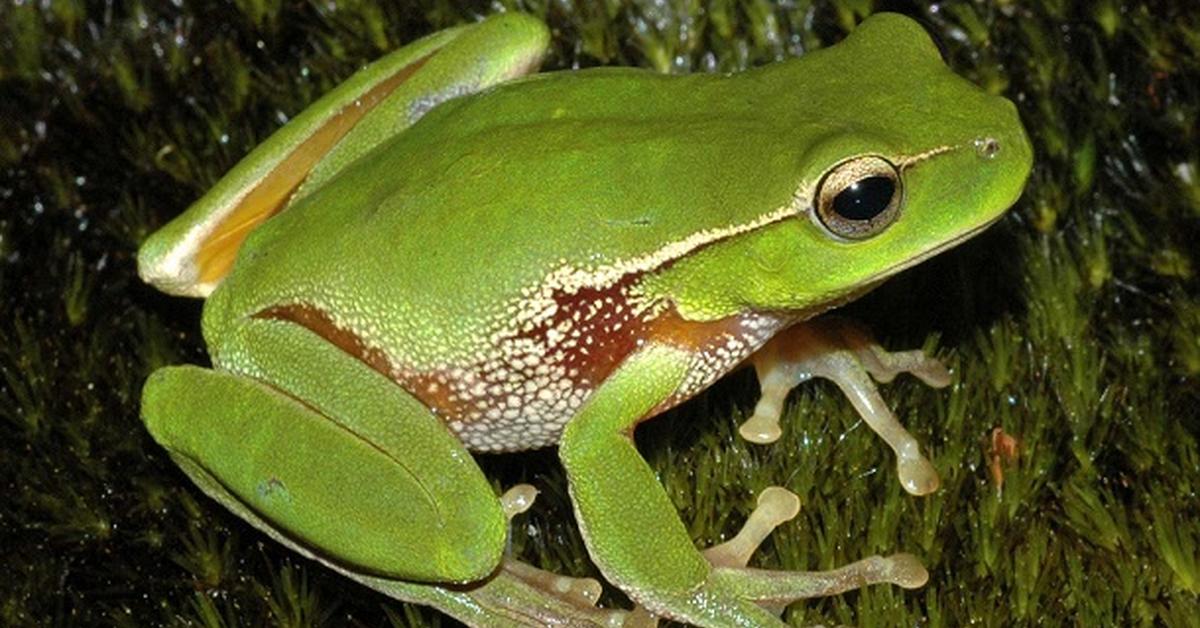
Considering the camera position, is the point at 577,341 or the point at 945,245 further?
the point at 577,341

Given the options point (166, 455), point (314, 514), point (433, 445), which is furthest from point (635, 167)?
point (166, 455)

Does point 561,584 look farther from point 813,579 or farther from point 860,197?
point 860,197

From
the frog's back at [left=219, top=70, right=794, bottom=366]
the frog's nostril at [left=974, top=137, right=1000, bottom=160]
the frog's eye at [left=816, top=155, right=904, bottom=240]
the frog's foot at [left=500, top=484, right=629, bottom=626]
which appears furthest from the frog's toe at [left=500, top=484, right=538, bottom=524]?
the frog's nostril at [left=974, top=137, right=1000, bottom=160]

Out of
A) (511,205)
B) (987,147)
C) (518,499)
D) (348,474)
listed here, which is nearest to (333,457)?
(348,474)

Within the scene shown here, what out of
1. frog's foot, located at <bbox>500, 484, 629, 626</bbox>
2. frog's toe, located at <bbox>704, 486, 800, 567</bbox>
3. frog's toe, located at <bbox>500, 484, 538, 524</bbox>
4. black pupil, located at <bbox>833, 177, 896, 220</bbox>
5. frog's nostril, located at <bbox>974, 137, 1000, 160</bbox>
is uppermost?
black pupil, located at <bbox>833, 177, 896, 220</bbox>

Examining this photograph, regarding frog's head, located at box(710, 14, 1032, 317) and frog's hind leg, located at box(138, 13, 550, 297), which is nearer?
frog's head, located at box(710, 14, 1032, 317)

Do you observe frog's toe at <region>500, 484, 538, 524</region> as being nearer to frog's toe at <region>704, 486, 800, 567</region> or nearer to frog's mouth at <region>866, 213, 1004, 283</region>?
frog's toe at <region>704, 486, 800, 567</region>
